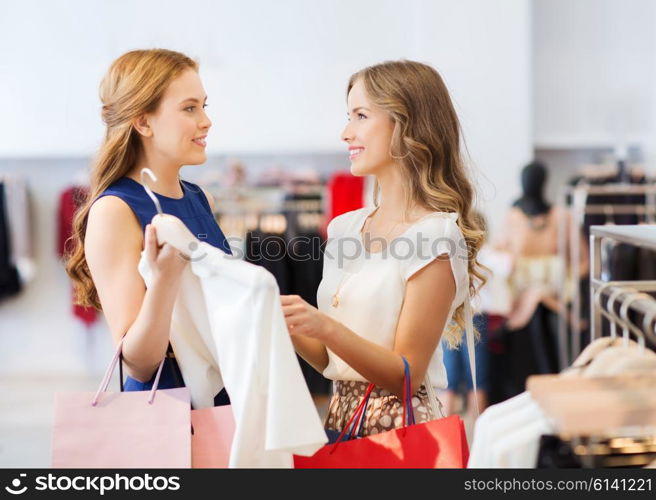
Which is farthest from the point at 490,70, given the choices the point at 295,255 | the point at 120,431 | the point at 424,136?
the point at 120,431

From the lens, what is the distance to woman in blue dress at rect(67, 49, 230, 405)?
5.07 feet

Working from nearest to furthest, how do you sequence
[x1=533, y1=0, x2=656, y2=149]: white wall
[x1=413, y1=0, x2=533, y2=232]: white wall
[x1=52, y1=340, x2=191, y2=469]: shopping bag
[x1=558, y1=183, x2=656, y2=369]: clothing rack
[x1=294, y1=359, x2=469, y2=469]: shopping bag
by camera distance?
[x1=52, y1=340, x2=191, y2=469]: shopping bag < [x1=294, y1=359, x2=469, y2=469]: shopping bag < [x1=558, y1=183, x2=656, y2=369]: clothing rack < [x1=413, y1=0, x2=533, y2=232]: white wall < [x1=533, y1=0, x2=656, y2=149]: white wall

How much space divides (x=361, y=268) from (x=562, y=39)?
16.6 feet

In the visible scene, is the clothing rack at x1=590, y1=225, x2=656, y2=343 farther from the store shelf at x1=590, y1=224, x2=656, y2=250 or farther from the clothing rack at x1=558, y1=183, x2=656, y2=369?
the clothing rack at x1=558, y1=183, x2=656, y2=369

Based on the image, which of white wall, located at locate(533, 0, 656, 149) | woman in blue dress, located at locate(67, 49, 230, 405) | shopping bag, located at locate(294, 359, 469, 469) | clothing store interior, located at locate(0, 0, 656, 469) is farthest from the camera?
white wall, located at locate(533, 0, 656, 149)

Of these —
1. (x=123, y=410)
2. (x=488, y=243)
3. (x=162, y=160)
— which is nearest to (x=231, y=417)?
(x=123, y=410)

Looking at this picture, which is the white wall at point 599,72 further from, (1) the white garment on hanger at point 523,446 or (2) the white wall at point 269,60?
(1) the white garment on hanger at point 523,446

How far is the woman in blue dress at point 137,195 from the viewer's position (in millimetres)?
1544

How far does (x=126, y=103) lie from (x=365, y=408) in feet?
Answer: 2.66

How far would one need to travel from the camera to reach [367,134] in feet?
5.69

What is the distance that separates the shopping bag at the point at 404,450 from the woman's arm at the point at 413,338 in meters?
0.12

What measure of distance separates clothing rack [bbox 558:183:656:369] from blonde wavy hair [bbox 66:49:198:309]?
142 inches

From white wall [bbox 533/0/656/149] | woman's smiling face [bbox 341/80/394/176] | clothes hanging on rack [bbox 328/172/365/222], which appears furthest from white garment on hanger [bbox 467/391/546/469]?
white wall [bbox 533/0/656/149]
